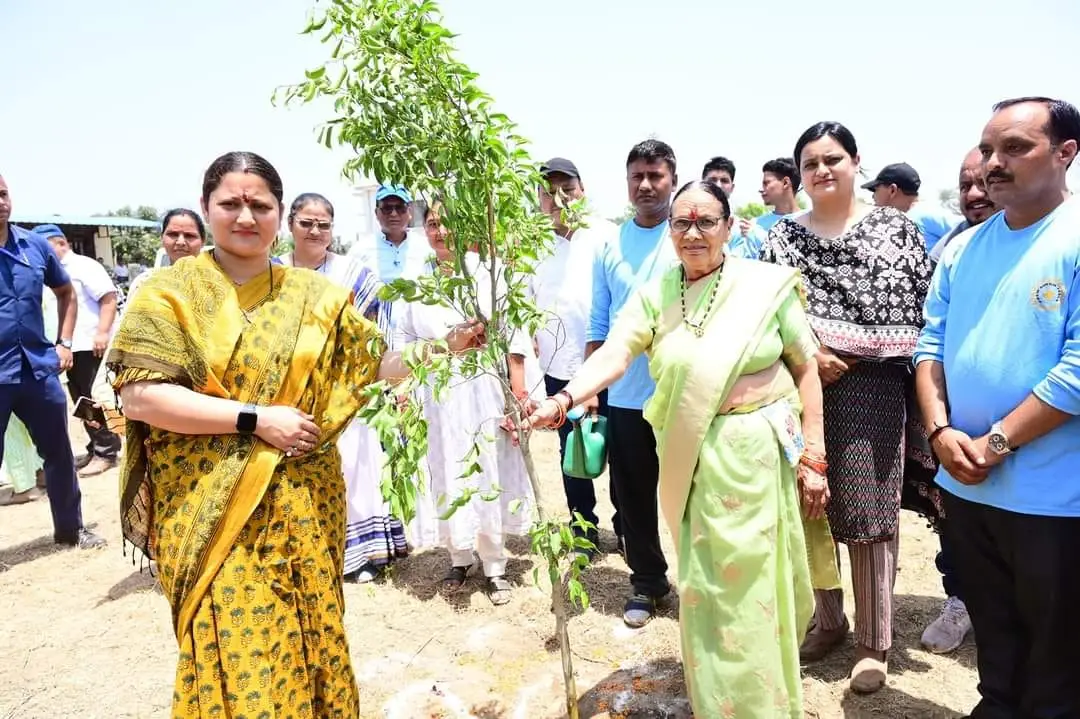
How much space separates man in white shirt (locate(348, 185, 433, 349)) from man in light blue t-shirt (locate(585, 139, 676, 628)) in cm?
144

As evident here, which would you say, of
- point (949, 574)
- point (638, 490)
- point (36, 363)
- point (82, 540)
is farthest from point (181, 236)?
point (949, 574)

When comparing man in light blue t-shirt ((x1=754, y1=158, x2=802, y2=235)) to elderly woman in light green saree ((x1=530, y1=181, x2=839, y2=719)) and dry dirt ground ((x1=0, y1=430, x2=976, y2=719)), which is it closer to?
dry dirt ground ((x1=0, y1=430, x2=976, y2=719))

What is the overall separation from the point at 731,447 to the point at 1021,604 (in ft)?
3.52

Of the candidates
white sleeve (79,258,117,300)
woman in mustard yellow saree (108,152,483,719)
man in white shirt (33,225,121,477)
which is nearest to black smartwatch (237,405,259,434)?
woman in mustard yellow saree (108,152,483,719)

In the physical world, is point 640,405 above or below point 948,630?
above

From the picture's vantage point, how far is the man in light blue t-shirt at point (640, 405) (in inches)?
156

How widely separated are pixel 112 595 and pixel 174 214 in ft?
8.49

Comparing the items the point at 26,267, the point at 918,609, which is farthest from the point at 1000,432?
the point at 26,267

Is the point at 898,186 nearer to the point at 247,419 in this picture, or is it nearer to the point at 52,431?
the point at 247,419

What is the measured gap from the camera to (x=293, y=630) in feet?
7.62

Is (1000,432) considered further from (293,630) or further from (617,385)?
(293,630)

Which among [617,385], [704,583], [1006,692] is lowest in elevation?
[1006,692]

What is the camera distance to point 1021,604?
2424mm

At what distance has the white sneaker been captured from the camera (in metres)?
3.63
